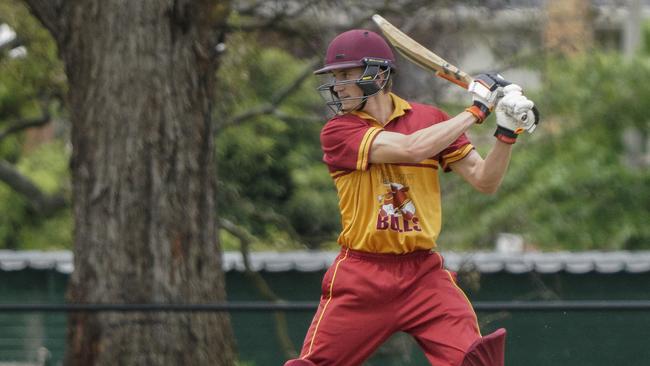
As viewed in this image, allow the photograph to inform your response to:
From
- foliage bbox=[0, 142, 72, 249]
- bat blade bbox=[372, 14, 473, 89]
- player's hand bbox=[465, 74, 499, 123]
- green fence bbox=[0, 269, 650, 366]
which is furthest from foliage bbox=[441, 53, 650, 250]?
player's hand bbox=[465, 74, 499, 123]

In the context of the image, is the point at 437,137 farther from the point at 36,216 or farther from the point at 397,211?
the point at 36,216

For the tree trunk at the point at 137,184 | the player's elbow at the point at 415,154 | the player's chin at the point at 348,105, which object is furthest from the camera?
the tree trunk at the point at 137,184

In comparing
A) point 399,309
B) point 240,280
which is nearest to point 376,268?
point 399,309

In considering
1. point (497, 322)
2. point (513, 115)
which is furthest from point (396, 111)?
point (497, 322)

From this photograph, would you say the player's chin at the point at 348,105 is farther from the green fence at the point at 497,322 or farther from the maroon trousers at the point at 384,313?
the green fence at the point at 497,322

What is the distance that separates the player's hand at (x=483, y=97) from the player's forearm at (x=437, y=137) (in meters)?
0.03

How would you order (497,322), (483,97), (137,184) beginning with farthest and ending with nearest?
(137,184) → (497,322) → (483,97)

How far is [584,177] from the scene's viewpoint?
16141 mm

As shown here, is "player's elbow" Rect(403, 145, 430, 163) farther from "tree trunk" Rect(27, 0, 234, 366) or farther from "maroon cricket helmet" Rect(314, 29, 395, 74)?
"tree trunk" Rect(27, 0, 234, 366)

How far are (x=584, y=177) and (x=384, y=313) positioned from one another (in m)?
11.2

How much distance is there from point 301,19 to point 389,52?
5.31 m

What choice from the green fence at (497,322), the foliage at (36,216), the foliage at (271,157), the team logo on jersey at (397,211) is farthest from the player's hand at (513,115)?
the foliage at (36,216)

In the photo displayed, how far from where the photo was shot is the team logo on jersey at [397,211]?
534 centimetres

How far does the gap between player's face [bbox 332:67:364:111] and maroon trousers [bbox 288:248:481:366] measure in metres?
0.61
